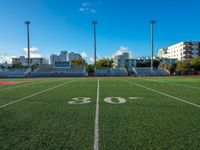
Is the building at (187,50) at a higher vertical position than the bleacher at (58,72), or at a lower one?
higher

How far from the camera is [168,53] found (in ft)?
349

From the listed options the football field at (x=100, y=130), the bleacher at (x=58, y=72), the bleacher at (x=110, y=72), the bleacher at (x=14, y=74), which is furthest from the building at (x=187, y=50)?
the football field at (x=100, y=130)

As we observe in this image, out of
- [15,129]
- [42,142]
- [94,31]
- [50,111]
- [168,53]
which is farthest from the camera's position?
[168,53]

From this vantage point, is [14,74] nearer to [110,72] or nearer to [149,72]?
[110,72]

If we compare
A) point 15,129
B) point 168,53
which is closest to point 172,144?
point 15,129

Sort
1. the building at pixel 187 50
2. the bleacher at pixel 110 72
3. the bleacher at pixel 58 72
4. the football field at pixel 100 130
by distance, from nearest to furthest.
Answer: the football field at pixel 100 130 < the bleacher at pixel 58 72 < the bleacher at pixel 110 72 < the building at pixel 187 50

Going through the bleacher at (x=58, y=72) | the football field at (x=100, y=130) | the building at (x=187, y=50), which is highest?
the building at (x=187, y=50)

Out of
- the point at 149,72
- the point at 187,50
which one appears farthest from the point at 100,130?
the point at 187,50

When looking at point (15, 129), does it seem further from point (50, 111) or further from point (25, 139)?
point (50, 111)

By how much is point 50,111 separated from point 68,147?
2.72m

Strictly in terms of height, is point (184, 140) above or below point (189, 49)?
below

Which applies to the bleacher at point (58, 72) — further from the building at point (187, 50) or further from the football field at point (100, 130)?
the building at point (187, 50)

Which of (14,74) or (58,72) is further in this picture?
(58,72)

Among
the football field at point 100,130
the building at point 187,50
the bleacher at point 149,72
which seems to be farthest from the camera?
the building at point 187,50
